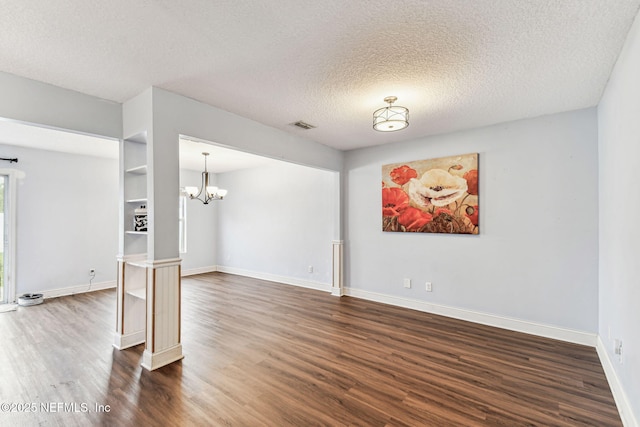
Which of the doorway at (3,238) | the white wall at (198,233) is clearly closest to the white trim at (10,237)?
the doorway at (3,238)

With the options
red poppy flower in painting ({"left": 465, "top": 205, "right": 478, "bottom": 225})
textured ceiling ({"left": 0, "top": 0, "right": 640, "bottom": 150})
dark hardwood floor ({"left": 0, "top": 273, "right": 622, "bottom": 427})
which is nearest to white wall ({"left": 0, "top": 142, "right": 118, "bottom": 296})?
dark hardwood floor ({"left": 0, "top": 273, "right": 622, "bottom": 427})

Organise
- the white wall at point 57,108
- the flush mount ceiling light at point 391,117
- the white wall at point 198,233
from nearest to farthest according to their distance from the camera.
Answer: the white wall at point 57,108 < the flush mount ceiling light at point 391,117 < the white wall at point 198,233

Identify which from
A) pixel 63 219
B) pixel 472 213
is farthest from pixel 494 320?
pixel 63 219

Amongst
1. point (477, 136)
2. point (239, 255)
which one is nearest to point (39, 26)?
point (477, 136)

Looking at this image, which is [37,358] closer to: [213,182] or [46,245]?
[46,245]

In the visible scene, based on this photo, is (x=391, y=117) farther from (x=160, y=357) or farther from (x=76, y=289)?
(x=76, y=289)

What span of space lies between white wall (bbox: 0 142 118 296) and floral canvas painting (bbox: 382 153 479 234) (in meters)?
5.37

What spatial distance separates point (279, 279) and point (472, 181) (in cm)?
415

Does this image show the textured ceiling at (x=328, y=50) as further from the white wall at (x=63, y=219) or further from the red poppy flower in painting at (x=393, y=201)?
the white wall at (x=63, y=219)

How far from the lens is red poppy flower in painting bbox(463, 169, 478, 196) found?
3.70 m

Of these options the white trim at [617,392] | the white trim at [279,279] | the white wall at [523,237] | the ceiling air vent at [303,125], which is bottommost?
the white trim at [279,279]

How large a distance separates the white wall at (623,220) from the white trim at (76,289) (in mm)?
7141

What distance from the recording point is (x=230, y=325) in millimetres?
3617

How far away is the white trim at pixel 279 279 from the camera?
5464 millimetres
